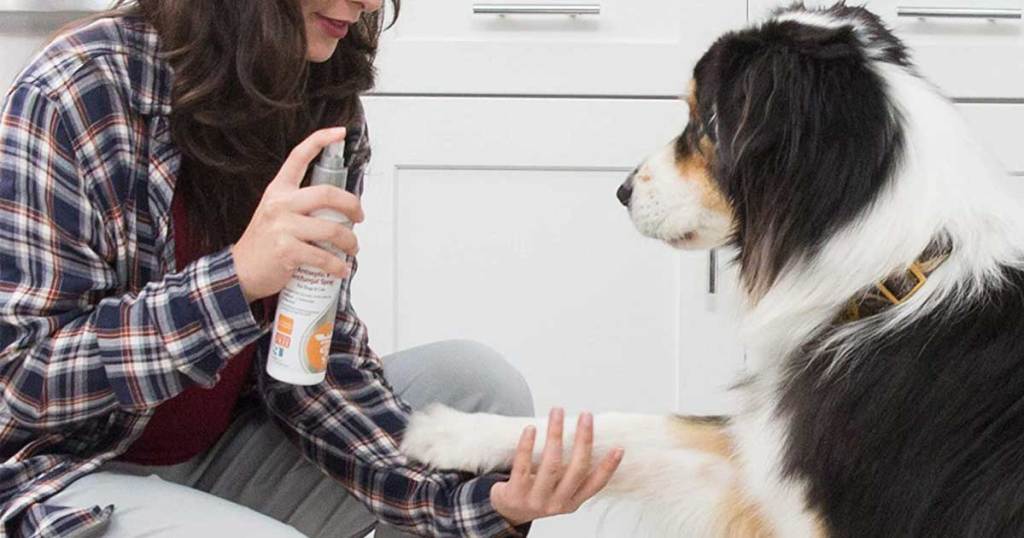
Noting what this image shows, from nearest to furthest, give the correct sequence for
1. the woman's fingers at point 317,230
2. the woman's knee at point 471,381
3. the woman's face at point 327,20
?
the woman's fingers at point 317,230, the woman's face at point 327,20, the woman's knee at point 471,381

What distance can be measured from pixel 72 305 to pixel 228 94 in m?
0.26

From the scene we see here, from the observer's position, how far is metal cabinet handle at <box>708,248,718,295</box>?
2.10 meters

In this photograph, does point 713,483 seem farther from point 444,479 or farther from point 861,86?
point 861,86

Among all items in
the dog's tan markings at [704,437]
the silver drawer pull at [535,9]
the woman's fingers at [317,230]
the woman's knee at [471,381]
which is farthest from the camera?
the silver drawer pull at [535,9]

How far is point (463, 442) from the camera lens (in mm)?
1432

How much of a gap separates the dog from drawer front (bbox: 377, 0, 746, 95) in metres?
0.74

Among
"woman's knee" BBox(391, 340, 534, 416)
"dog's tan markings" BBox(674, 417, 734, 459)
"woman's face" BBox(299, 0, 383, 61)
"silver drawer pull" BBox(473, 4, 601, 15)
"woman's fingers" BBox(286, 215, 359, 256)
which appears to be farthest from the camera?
"silver drawer pull" BBox(473, 4, 601, 15)

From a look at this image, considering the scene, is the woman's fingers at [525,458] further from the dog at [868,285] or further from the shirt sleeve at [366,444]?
the dog at [868,285]

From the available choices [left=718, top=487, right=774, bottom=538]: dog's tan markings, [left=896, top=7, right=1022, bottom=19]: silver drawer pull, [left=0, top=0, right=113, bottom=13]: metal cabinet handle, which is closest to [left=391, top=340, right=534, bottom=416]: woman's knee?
[left=718, top=487, right=774, bottom=538]: dog's tan markings

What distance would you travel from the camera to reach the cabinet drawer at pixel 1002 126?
210 cm

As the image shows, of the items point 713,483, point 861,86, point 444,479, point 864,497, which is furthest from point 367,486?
point 861,86

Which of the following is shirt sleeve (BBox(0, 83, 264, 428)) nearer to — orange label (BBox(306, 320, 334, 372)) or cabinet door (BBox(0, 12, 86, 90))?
orange label (BBox(306, 320, 334, 372))

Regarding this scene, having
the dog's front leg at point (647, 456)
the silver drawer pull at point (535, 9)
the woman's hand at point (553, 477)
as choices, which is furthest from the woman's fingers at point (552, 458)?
A: the silver drawer pull at point (535, 9)

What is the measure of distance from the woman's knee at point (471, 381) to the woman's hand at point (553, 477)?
215 mm
